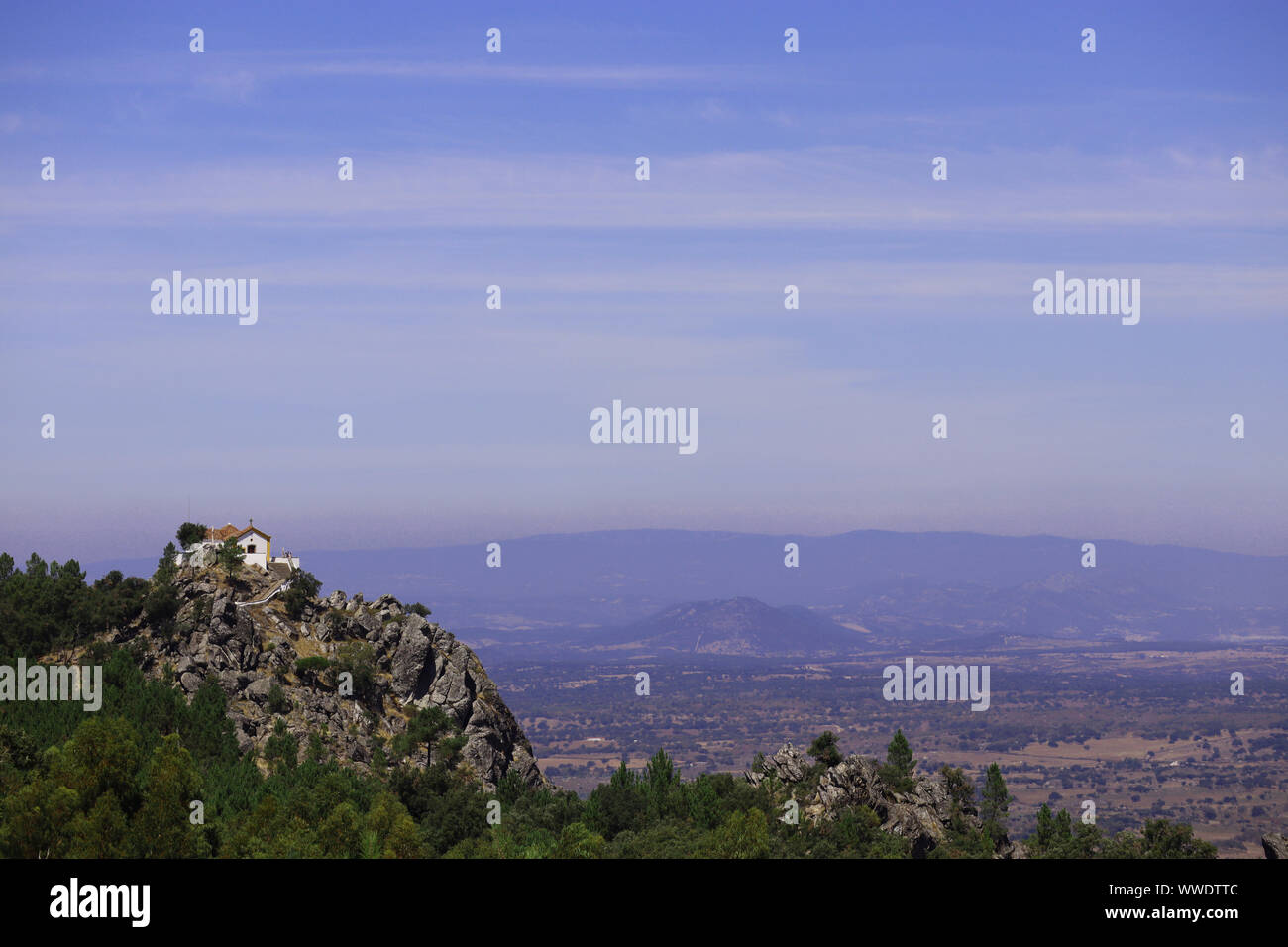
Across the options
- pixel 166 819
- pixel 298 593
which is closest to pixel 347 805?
pixel 166 819

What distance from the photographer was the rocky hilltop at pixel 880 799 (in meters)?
85.1

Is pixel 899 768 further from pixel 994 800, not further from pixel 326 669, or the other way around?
pixel 326 669

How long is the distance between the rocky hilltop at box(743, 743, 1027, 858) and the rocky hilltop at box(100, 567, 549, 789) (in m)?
20.7

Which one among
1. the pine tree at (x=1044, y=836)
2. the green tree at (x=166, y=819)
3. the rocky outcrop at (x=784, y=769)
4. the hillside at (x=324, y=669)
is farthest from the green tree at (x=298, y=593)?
the pine tree at (x=1044, y=836)

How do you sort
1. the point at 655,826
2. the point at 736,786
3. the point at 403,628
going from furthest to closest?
the point at 403,628 < the point at 736,786 < the point at 655,826

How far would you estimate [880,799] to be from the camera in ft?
284

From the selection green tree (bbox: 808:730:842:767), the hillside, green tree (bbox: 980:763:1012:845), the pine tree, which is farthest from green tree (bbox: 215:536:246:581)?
the pine tree

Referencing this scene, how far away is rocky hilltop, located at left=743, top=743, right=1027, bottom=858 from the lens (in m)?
85.1

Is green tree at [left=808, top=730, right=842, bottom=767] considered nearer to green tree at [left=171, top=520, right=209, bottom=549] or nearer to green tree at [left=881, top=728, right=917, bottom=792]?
green tree at [left=881, top=728, right=917, bottom=792]

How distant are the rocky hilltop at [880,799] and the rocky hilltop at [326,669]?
2068 centimetres
